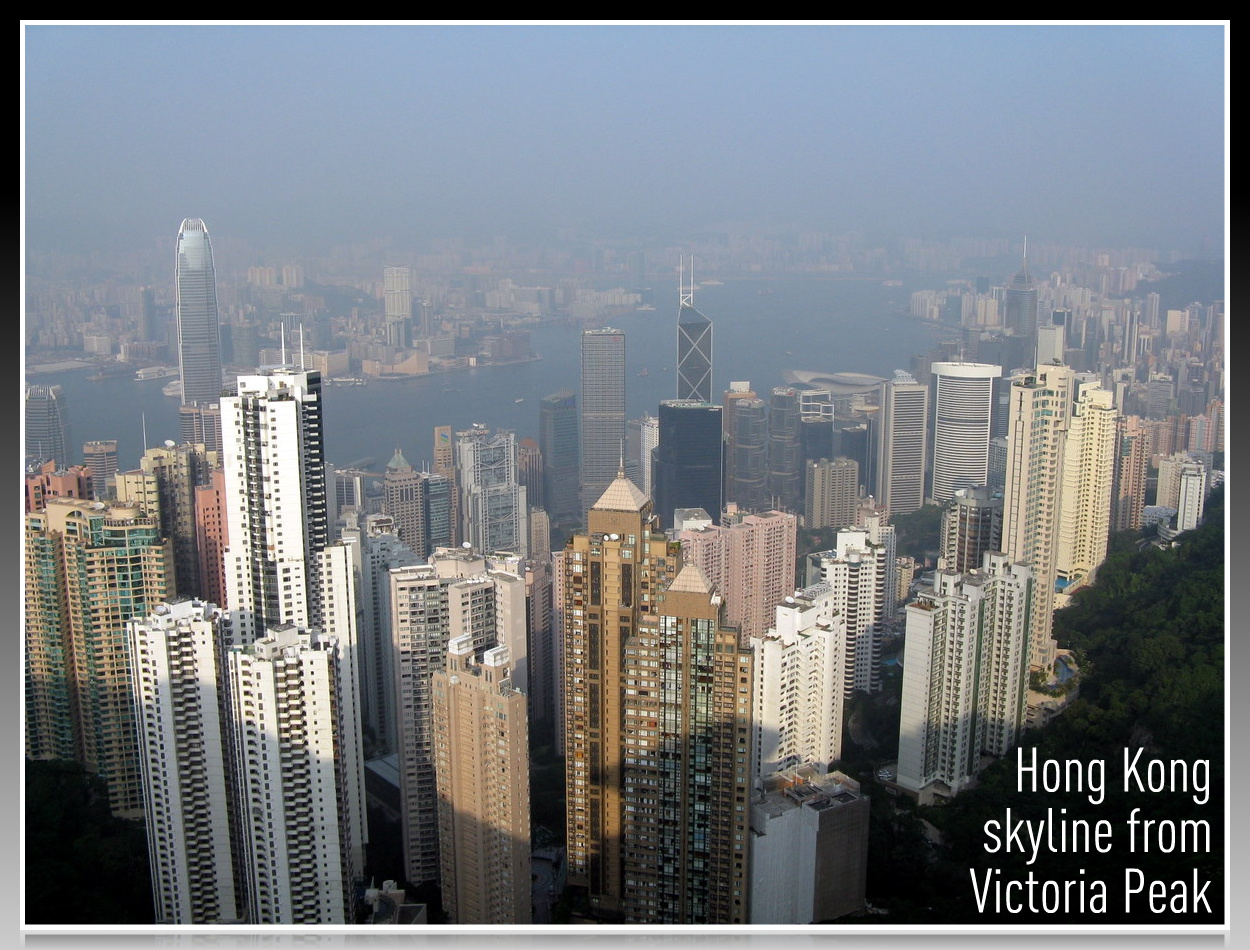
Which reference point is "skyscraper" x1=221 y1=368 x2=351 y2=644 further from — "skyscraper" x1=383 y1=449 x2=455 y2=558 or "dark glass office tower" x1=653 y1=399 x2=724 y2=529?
"dark glass office tower" x1=653 y1=399 x2=724 y2=529

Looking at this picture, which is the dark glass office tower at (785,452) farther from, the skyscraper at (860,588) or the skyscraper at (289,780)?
the skyscraper at (289,780)

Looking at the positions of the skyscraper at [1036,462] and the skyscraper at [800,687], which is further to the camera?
the skyscraper at [1036,462]

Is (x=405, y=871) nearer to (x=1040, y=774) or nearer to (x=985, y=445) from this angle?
(x=1040, y=774)

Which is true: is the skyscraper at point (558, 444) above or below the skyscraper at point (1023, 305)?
below

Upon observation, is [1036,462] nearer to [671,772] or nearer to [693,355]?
[693,355]

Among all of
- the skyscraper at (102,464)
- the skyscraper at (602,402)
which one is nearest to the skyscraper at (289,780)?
the skyscraper at (102,464)

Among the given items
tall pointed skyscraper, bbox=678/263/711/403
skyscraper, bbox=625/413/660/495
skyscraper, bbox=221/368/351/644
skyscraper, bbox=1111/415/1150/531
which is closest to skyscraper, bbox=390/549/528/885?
skyscraper, bbox=221/368/351/644

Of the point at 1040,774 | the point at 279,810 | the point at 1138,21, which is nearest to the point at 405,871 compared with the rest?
the point at 279,810

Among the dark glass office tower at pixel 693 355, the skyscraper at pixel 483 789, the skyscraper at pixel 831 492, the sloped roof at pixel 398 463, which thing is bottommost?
the skyscraper at pixel 483 789
